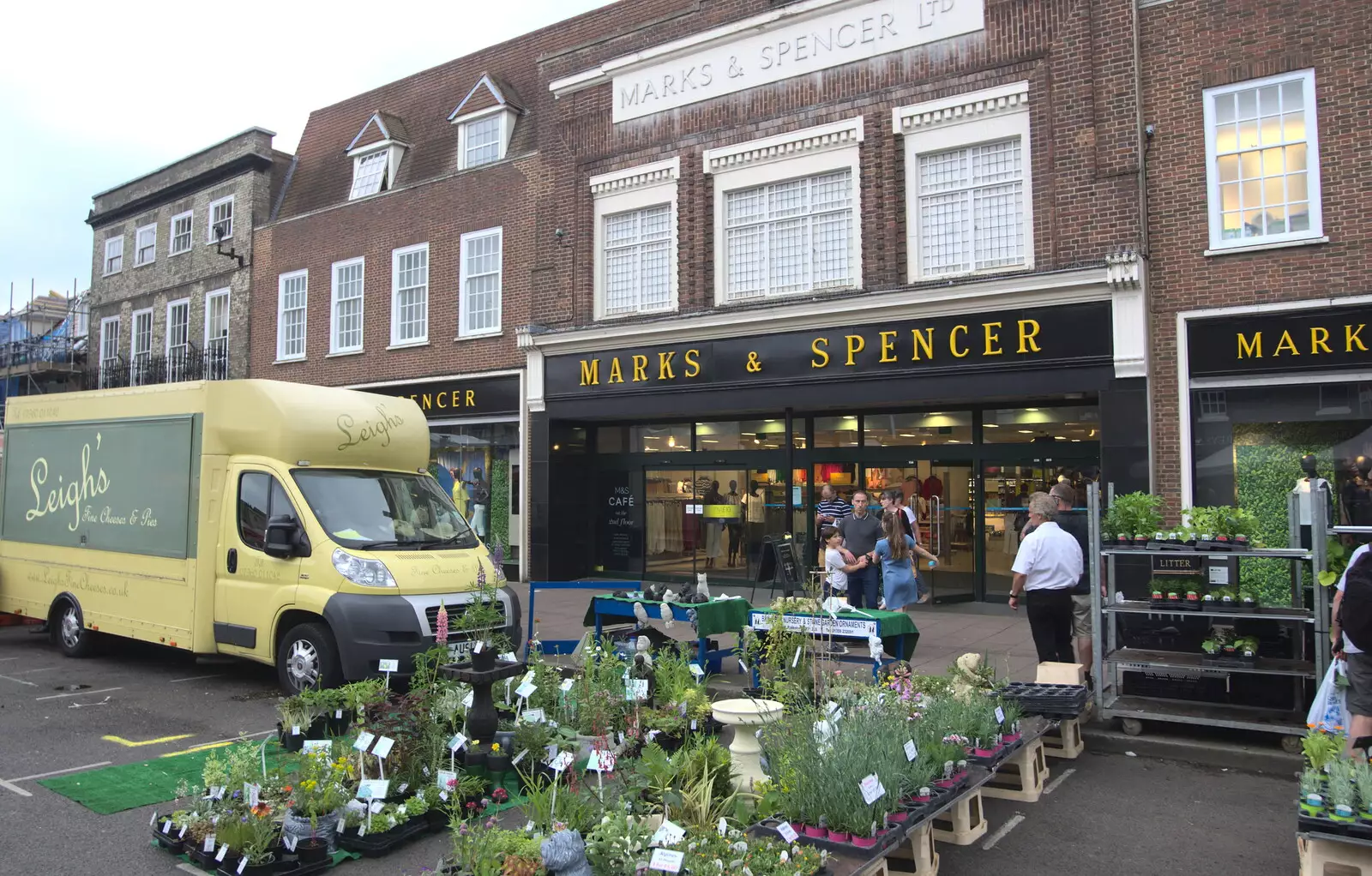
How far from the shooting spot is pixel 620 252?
55.2 feet

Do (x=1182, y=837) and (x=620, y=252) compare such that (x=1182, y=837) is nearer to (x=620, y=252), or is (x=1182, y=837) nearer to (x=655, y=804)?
(x=655, y=804)

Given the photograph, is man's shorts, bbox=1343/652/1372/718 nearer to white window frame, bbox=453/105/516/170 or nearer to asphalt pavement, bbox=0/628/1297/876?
asphalt pavement, bbox=0/628/1297/876

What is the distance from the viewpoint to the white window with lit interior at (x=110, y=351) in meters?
27.2

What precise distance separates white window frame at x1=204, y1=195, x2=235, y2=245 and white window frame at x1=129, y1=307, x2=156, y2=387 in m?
3.29

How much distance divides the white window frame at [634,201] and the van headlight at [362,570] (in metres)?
8.56

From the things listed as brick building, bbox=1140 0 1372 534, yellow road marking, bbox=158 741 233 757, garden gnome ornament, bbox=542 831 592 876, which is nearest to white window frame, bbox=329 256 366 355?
yellow road marking, bbox=158 741 233 757

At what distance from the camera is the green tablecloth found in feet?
29.0

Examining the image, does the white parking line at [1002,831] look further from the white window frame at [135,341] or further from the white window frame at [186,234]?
the white window frame at [135,341]

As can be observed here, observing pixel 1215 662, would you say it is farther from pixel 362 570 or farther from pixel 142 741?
pixel 142 741

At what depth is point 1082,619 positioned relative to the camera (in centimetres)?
830

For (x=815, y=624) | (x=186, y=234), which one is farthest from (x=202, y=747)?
(x=186, y=234)

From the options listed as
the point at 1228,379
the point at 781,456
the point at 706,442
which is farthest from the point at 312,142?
the point at 1228,379

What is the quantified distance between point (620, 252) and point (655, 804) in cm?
1321

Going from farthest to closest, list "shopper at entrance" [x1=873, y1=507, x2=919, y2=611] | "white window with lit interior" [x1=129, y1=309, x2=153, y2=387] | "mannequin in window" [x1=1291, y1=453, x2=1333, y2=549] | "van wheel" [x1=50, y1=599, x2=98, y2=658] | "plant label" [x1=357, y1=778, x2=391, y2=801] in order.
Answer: "white window with lit interior" [x1=129, y1=309, x2=153, y2=387]
"van wheel" [x1=50, y1=599, x2=98, y2=658]
"shopper at entrance" [x1=873, y1=507, x2=919, y2=611]
"mannequin in window" [x1=1291, y1=453, x2=1333, y2=549]
"plant label" [x1=357, y1=778, x2=391, y2=801]
